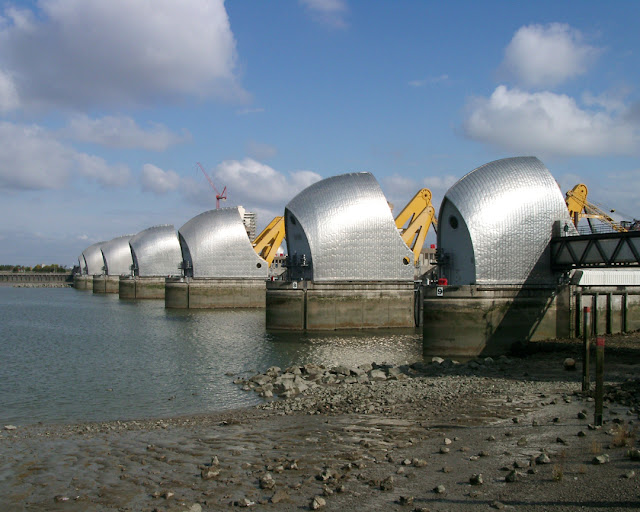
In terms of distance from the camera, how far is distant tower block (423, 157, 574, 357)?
94.9 ft

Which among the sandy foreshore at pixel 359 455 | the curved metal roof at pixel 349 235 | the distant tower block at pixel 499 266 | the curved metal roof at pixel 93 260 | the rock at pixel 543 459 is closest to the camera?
the sandy foreshore at pixel 359 455

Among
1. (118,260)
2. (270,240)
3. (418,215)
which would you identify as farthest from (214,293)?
(118,260)

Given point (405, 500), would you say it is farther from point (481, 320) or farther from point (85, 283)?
point (85, 283)

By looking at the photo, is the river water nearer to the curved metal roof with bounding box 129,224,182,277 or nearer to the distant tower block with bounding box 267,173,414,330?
the distant tower block with bounding box 267,173,414,330

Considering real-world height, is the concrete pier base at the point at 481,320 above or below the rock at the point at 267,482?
above

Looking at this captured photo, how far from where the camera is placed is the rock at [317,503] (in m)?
9.57

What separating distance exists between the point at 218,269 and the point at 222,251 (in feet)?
6.50

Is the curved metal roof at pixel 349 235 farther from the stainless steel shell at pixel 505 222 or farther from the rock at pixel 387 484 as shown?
the rock at pixel 387 484

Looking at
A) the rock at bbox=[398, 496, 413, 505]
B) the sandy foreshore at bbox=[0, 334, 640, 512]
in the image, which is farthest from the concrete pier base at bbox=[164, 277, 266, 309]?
the rock at bbox=[398, 496, 413, 505]

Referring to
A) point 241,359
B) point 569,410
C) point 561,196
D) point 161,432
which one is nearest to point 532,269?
point 561,196

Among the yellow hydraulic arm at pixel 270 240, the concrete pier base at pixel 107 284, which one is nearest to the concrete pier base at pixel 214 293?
the yellow hydraulic arm at pixel 270 240

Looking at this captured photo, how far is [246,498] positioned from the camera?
1020 cm

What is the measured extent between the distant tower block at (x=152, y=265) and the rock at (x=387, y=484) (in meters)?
76.8

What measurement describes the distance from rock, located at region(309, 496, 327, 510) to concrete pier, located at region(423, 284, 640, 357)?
64.9 ft
